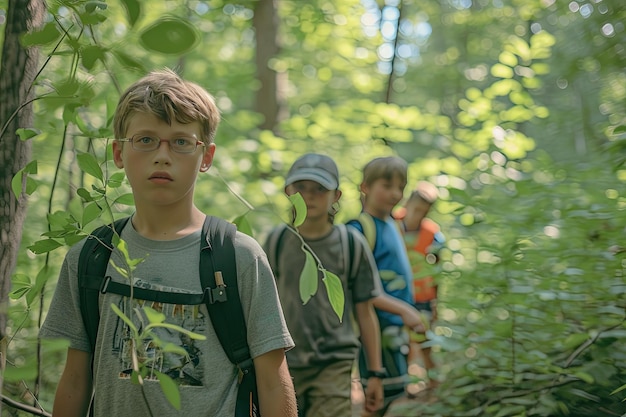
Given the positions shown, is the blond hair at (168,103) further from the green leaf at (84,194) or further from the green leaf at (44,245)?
the green leaf at (44,245)

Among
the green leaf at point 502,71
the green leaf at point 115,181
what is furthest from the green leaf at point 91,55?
the green leaf at point 502,71

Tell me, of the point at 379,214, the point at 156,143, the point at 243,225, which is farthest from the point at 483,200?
the point at 156,143

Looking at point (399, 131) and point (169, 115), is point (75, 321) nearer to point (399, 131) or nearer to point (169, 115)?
point (169, 115)

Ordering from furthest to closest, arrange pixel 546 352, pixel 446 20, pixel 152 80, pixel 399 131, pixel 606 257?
1. pixel 446 20
2. pixel 399 131
3. pixel 546 352
4. pixel 606 257
5. pixel 152 80

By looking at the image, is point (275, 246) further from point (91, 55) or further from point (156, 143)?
point (91, 55)

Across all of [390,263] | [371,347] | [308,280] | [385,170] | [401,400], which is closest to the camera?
[308,280]

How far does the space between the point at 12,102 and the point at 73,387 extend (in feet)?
2.89

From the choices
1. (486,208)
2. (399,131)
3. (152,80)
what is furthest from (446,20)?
(152,80)

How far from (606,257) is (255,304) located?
284cm

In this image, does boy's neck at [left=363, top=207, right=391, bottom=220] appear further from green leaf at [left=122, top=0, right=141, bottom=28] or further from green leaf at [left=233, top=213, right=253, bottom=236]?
green leaf at [left=122, top=0, right=141, bottom=28]

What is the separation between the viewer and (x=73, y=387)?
2250 millimetres

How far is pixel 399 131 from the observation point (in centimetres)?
858

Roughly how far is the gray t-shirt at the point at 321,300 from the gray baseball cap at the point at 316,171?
0.31 meters

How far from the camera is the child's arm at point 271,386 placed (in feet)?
7.05
